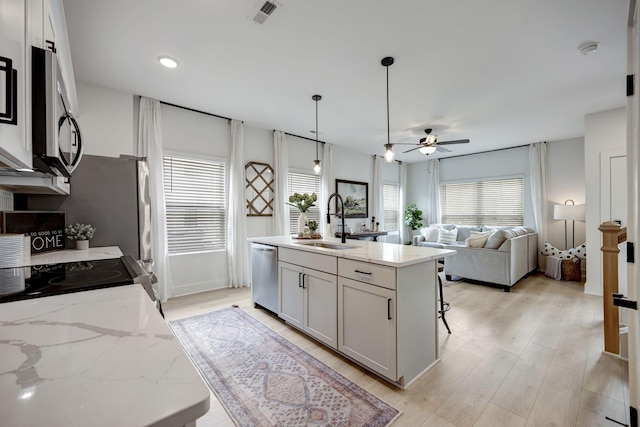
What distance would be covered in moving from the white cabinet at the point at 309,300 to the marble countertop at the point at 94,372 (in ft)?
5.43

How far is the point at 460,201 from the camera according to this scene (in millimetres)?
6918

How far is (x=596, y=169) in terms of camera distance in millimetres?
3922

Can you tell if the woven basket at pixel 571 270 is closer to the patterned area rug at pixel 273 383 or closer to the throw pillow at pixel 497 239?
the throw pillow at pixel 497 239

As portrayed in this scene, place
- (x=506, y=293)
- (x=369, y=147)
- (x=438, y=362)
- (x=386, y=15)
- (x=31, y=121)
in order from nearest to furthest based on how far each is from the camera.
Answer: (x=31, y=121)
(x=386, y=15)
(x=438, y=362)
(x=506, y=293)
(x=369, y=147)

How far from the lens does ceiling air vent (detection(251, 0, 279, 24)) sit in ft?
6.44

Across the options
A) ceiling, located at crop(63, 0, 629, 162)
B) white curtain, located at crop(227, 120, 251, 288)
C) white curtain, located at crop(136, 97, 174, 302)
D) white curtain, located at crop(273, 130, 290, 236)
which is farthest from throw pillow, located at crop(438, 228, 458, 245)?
white curtain, located at crop(136, 97, 174, 302)

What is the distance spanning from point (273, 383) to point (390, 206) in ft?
20.3

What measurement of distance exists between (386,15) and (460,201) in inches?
231

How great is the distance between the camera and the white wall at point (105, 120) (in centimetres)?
312

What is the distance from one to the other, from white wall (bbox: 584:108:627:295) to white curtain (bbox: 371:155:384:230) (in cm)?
379

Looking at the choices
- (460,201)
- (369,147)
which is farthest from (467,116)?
(460,201)

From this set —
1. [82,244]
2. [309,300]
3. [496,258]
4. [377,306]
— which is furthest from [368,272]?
[496,258]

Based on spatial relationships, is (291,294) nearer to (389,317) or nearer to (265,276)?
(265,276)

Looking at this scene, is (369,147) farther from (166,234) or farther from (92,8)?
(92,8)
